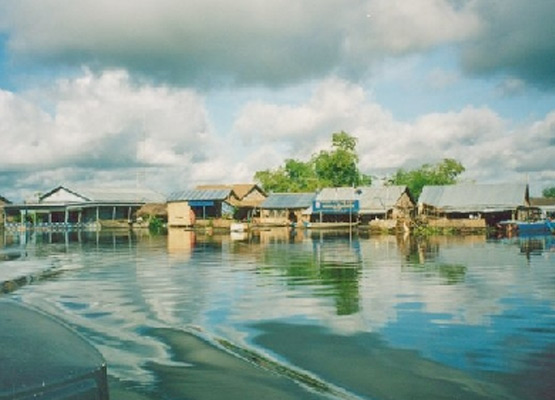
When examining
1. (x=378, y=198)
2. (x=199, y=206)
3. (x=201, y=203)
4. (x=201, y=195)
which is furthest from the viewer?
(x=199, y=206)

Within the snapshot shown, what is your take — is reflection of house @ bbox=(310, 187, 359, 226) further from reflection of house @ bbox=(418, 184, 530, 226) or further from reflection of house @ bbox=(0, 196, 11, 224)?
reflection of house @ bbox=(0, 196, 11, 224)

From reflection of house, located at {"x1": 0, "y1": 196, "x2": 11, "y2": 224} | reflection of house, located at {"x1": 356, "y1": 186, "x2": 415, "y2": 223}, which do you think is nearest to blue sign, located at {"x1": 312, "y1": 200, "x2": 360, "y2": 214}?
reflection of house, located at {"x1": 356, "y1": 186, "x2": 415, "y2": 223}

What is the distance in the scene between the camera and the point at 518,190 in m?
59.5

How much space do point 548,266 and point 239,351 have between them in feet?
52.3

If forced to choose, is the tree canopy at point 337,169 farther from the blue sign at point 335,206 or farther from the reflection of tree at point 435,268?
the reflection of tree at point 435,268

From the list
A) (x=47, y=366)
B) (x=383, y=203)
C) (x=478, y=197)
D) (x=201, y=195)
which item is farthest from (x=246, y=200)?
(x=47, y=366)

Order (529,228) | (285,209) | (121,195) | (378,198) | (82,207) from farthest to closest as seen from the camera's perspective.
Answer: (121,195) < (82,207) < (285,209) < (378,198) < (529,228)

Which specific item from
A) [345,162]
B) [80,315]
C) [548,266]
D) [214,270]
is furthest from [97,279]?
[345,162]

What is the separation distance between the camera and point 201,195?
70750mm

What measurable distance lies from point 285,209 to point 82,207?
83.9ft

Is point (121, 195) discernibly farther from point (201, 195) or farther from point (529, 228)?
point (529, 228)

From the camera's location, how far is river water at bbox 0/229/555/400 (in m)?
A: 7.41

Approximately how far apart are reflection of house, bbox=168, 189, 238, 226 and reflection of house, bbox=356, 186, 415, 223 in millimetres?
16131

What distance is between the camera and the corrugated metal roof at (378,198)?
62875 millimetres
